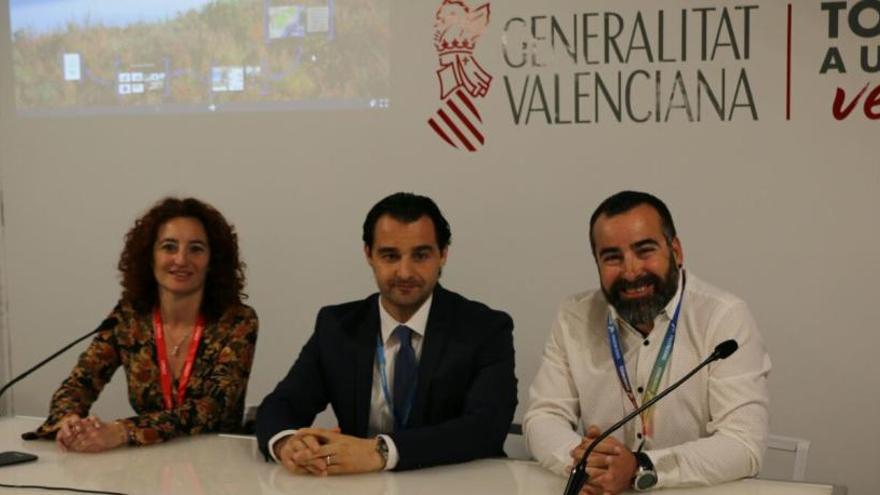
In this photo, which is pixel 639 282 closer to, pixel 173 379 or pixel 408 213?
pixel 408 213

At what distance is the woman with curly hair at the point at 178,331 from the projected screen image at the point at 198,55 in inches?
48.1

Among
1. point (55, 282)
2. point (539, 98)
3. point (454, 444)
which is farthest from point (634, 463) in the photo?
point (55, 282)

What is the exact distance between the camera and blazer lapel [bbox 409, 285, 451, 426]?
9.43 feet

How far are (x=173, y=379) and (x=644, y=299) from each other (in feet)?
4.76

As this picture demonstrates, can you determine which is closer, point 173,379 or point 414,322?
point 414,322

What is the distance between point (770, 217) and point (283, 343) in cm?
208

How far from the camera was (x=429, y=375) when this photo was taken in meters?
2.88

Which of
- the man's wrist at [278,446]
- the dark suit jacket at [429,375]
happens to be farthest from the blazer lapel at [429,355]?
the man's wrist at [278,446]

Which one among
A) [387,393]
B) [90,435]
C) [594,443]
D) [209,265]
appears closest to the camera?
[594,443]

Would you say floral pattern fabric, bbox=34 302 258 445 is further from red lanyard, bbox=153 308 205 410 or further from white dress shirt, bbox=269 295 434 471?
white dress shirt, bbox=269 295 434 471

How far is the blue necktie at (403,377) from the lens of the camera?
114 inches

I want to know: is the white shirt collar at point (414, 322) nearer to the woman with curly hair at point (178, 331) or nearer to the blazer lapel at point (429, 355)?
the blazer lapel at point (429, 355)

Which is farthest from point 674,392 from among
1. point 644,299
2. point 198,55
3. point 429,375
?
point 198,55

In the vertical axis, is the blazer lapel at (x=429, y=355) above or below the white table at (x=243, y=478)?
above
